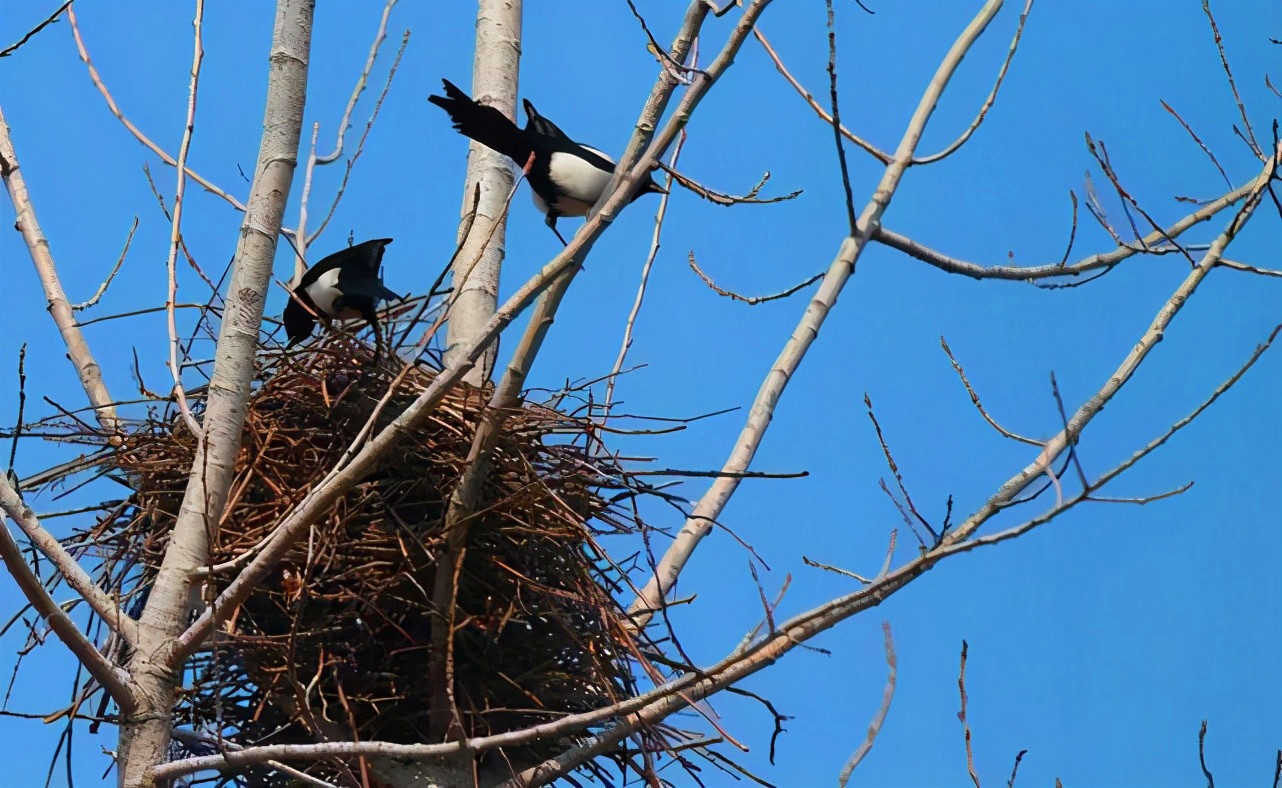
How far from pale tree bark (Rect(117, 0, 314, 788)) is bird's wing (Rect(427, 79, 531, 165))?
1.57 feet

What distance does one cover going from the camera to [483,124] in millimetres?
4070

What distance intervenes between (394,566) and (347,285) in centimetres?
113

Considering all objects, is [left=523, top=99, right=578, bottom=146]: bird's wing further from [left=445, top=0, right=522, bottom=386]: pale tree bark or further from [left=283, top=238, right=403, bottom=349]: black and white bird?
[left=283, top=238, right=403, bottom=349]: black and white bird

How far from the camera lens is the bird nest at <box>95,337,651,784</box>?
340 centimetres

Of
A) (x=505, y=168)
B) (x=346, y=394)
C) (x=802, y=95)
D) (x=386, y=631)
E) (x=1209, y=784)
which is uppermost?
(x=505, y=168)

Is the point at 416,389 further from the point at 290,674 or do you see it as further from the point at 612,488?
the point at 290,674

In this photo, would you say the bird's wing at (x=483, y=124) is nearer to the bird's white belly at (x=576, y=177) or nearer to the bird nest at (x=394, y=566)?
the bird's white belly at (x=576, y=177)

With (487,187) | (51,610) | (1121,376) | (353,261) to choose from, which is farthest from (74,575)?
(1121,376)

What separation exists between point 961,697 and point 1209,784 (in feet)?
1.86

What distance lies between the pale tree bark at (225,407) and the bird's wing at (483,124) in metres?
0.48

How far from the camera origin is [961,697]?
301cm

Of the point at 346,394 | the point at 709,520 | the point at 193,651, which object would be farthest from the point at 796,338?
the point at 193,651

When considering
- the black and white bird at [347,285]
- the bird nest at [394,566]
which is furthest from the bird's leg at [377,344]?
the black and white bird at [347,285]

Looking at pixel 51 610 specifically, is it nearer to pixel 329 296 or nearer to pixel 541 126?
pixel 329 296
